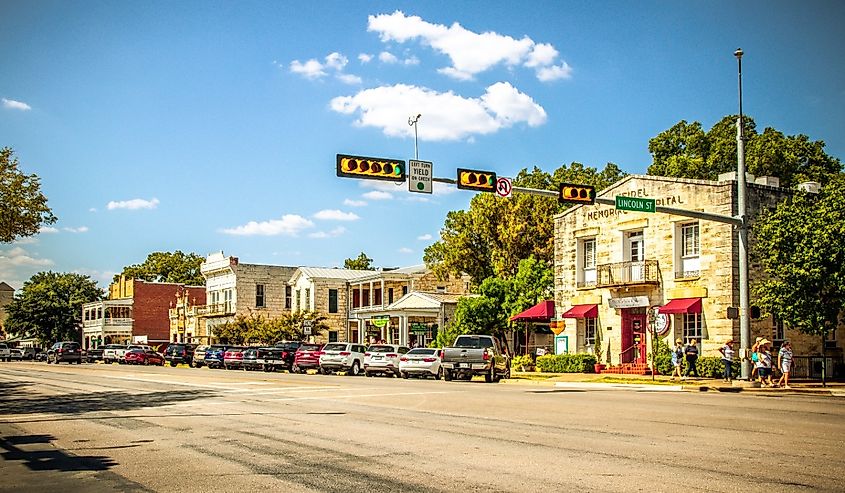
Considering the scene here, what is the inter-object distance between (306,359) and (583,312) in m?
14.7

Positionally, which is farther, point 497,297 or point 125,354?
point 125,354

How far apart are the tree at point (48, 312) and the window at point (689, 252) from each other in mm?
87348

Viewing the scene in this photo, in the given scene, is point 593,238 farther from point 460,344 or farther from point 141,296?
point 141,296

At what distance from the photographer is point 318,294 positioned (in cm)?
7256

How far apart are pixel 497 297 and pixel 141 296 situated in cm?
5596

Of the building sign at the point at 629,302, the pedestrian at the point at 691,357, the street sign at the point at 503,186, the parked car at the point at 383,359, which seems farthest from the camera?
the parked car at the point at 383,359

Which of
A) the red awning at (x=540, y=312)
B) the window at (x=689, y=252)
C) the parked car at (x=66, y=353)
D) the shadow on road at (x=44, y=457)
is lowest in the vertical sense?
the parked car at (x=66, y=353)

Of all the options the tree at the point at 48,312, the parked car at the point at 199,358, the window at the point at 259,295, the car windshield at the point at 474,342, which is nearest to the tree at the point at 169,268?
the tree at the point at 48,312

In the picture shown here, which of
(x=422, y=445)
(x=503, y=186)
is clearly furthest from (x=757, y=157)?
(x=422, y=445)

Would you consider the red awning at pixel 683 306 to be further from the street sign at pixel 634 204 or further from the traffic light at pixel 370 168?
the traffic light at pixel 370 168

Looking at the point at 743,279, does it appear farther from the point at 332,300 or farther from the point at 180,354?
the point at 332,300

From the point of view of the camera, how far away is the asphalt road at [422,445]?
9867 millimetres

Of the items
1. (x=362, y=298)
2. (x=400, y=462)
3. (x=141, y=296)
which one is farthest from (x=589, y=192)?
(x=141, y=296)

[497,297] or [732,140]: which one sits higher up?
[732,140]
